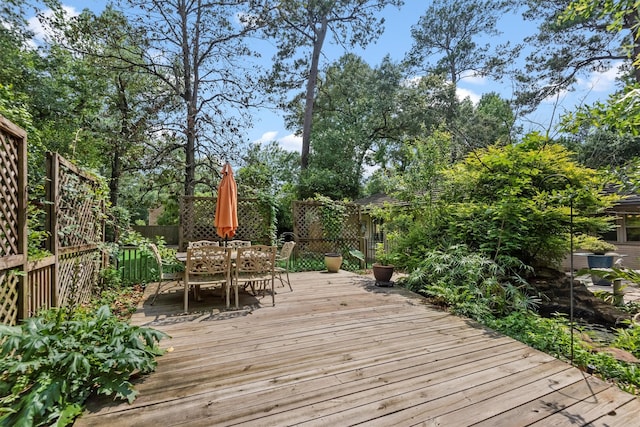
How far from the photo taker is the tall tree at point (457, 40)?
15797 mm

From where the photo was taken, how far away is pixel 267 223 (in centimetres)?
863

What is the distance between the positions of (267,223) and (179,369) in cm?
612

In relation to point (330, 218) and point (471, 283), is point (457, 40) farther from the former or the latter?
point (471, 283)

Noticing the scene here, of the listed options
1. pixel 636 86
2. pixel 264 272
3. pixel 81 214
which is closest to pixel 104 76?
pixel 81 214

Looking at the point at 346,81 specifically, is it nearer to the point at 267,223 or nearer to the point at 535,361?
the point at 267,223

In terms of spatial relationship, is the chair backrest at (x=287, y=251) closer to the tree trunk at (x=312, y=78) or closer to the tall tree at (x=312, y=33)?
the tree trunk at (x=312, y=78)

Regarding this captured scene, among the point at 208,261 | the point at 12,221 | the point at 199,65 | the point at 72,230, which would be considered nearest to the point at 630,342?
the point at 208,261

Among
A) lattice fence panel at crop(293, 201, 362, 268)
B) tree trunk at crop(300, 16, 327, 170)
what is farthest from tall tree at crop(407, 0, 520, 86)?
lattice fence panel at crop(293, 201, 362, 268)

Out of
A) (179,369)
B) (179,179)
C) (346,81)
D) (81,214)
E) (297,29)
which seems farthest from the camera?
(346,81)

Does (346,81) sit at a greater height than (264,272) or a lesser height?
greater

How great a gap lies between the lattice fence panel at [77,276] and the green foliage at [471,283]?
17.0 feet

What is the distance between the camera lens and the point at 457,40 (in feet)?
55.6

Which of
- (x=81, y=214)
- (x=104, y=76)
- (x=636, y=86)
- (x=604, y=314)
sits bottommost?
(x=604, y=314)

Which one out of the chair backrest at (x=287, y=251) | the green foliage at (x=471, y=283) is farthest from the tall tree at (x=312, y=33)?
the green foliage at (x=471, y=283)
